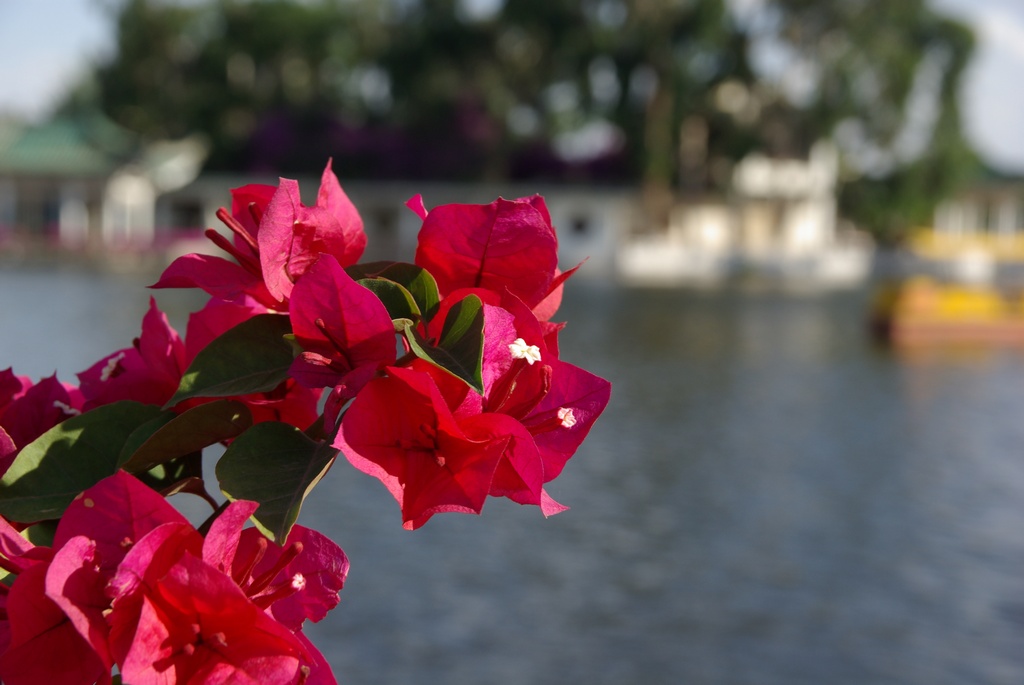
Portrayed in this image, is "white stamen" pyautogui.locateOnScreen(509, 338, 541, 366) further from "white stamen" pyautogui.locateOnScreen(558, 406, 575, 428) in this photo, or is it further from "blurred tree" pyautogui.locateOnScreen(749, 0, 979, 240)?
"blurred tree" pyautogui.locateOnScreen(749, 0, 979, 240)

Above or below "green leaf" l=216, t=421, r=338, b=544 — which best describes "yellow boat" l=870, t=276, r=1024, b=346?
below

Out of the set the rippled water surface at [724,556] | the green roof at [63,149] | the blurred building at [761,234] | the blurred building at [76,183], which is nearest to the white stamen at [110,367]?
the rippled water surface at [724,556]

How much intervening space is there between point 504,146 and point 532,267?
3298 cm

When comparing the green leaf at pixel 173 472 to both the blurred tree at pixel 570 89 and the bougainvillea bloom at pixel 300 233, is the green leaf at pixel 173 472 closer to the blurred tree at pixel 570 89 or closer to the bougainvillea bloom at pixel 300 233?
the bougainvillea bloom at pixel 300 233

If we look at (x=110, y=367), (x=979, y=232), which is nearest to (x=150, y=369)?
(x=110, y=367)

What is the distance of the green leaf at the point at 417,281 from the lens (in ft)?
2.32

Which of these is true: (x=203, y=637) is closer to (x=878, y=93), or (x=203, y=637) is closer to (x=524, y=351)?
(x=524, y=351)

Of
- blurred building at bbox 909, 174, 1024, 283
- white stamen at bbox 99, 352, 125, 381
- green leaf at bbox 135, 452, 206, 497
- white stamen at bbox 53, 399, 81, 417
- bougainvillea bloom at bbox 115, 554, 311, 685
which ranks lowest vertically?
blurred building at bbox 909, 174, 1024, 283

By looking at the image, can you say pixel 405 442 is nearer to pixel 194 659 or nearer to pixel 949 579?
pixel 194 659

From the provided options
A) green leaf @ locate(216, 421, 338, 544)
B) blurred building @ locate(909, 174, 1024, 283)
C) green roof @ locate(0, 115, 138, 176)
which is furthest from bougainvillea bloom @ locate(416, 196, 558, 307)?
blurred building @ locate(909, 174, 1024, 283)

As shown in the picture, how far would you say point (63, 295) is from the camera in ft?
68.7

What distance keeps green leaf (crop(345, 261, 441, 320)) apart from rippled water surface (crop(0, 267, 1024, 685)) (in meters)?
4.16

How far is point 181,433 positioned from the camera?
0.72m

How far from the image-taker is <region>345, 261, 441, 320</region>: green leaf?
0.71 m
